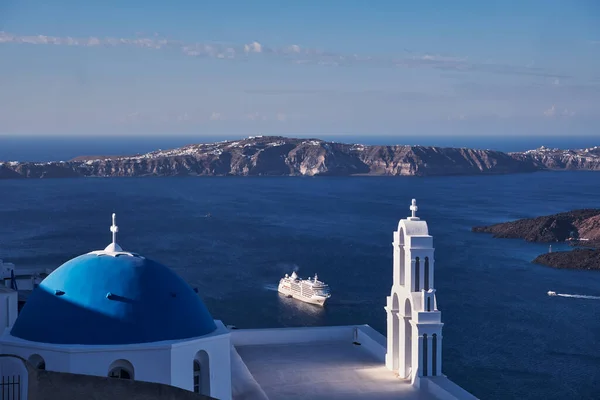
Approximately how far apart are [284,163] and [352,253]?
6746 cm

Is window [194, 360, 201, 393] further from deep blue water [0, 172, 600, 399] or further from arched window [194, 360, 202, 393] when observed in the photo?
deep blue water [0, 172, 600, 399]

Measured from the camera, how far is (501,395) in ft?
74.8

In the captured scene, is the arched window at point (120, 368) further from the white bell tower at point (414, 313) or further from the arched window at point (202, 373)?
the white bell tower at point (414, 313)

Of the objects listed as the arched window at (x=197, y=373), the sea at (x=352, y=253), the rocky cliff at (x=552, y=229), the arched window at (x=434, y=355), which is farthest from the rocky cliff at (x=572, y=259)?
the arched window at (x=197, y=373)

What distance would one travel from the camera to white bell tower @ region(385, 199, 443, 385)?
14758 mm

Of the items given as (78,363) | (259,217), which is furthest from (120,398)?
(259,217)

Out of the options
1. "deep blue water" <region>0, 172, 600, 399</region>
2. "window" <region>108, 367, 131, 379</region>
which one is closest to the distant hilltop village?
"deep blue water" <region>0, 172, 600, 399</region>

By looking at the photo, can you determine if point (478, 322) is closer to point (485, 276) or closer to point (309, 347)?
point (485, 276)

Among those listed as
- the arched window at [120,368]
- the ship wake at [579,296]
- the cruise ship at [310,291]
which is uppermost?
the arched window at [120,368]

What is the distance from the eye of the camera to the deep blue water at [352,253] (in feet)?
89.0

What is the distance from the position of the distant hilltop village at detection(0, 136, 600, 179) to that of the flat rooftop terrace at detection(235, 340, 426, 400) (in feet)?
282

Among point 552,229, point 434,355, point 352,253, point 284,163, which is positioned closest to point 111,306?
point 434,355

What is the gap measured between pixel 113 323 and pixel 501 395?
46.9 feet

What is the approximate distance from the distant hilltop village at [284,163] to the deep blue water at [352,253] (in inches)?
505
